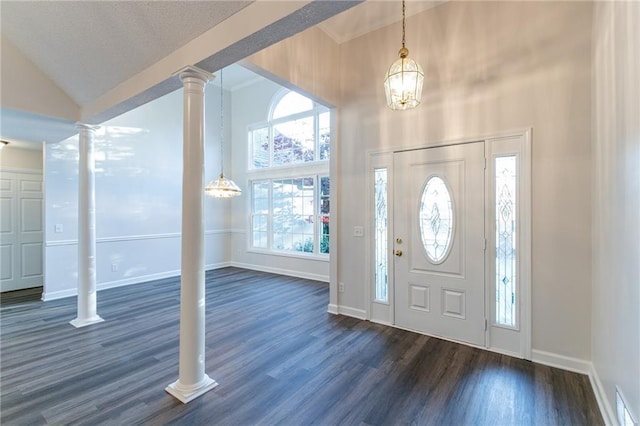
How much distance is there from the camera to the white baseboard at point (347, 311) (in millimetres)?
3784

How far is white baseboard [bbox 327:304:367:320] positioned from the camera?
3784mm

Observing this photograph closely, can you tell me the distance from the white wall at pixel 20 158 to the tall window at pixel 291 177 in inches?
158

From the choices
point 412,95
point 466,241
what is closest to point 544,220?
point 466,241

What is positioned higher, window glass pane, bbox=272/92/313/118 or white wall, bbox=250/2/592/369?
window glass pane, bbox=272/92/313/118

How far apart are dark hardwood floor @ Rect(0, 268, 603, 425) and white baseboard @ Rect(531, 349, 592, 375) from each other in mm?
82

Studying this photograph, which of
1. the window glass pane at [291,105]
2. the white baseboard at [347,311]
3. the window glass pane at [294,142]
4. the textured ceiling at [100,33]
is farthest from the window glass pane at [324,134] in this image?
the textured ceiling at [100,33]

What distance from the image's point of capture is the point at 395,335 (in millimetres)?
3283

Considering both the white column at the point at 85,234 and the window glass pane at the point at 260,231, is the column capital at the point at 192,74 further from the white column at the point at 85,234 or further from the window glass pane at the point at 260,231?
the window glass pane at the point at 260,231

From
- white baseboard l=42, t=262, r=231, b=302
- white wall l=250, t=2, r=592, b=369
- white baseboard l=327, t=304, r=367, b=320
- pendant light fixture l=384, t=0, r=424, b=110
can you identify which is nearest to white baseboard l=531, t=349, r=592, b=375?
white wall l=250, t=2, r=592, b=369

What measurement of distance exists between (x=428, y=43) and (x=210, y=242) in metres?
5.99

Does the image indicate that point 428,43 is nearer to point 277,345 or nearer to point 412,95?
point 412,95

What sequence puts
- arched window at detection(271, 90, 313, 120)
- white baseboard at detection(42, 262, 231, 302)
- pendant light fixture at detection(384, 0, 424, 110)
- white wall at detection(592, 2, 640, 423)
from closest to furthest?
white wall at detection(592, 2, 640, 423)
pendant light fixture at detection(384, 0, 424, 110)
white baseboard at detection(42, 262, 231, 302)
arched window at detection(271, 90, 313, 120)

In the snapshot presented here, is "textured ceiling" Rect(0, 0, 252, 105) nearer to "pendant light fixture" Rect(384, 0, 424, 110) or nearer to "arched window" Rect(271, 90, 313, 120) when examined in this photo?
"pendant light fixture" Rect(384, 0, 424, 110)

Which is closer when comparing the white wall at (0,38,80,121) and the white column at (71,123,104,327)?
the white wall at (0,38,80,121)
